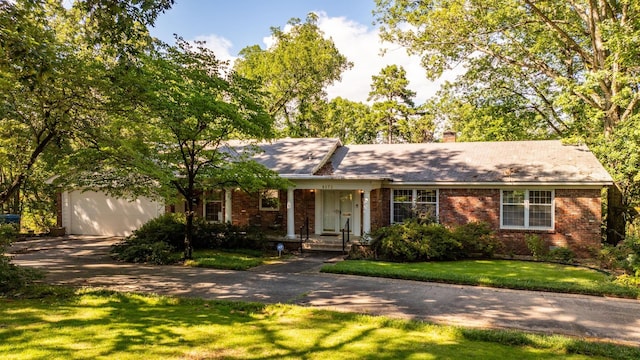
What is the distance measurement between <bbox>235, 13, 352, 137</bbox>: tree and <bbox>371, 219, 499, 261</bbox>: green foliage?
62.9 feet

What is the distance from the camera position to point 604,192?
66.3 feet

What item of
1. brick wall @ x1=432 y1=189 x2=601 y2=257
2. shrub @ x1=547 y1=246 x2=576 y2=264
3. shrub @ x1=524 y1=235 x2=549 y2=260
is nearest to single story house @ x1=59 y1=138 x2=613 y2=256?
brick wall @ x1=432 y1=189 x2=601 y2=257

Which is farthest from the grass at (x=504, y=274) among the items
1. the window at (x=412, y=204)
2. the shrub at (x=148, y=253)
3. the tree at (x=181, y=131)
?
the shrub at (x=148, y=253)

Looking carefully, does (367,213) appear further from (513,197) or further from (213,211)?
(213,211)

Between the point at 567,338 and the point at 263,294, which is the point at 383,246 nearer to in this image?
the point at 263,294

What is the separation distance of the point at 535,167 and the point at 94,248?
18169 millimetres

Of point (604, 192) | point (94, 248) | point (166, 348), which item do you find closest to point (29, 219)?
point (94, 248)

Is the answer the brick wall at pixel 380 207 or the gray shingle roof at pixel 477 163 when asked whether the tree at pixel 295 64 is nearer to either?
the gray shingle roof at pixel 477 163

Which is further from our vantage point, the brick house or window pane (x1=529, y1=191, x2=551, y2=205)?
window pane (x1=529, y1=191, x2=551, y2=205)

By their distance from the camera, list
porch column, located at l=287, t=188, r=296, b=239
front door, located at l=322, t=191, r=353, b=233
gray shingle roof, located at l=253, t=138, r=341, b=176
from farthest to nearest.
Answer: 1. front door, located at l=322, t=191, r=353, b=233
2. gray shingle roof, located at l=253, t=138, r=341, b=176
3. porch column, located at l=287, t=188, r=296, b=239

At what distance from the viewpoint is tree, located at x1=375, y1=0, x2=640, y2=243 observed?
14.6 m

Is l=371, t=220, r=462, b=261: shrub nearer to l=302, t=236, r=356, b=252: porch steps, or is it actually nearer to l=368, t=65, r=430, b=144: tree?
l=302, t=236, r=356, b=252: porch steps

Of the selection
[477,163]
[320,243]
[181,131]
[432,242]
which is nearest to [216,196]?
[320,243]

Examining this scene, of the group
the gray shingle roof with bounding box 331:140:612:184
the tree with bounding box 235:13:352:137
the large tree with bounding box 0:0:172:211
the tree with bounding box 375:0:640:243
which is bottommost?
the gray shingle roof with bounding box 331:140:612:184
